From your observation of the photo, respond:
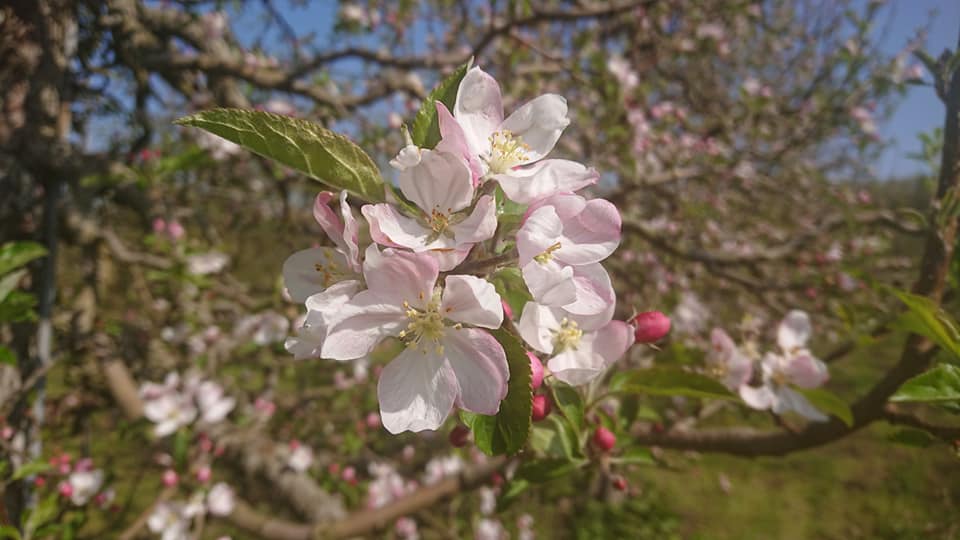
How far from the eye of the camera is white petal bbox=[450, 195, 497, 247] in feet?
1.93

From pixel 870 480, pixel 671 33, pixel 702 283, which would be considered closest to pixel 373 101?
pixel 702 283

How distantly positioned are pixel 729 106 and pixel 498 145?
5.14 meters

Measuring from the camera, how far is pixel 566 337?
851mm

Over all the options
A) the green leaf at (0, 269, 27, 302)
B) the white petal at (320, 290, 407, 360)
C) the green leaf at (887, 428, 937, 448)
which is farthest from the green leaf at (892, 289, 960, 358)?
the green leaf at (0, 269, 27, 302)

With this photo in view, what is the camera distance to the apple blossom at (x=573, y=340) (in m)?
0.73

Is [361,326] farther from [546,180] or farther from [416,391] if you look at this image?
[546,180]

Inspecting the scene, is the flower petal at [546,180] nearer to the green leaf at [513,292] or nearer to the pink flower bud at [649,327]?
the green leaf at [513,292]

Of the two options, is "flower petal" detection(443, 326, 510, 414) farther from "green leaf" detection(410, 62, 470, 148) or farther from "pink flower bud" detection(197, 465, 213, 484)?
"pink flower bud" detection(197, 465, 213, 484)

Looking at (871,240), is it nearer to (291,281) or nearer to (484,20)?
(484,20)

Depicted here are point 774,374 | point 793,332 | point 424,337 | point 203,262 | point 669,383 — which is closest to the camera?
point 424,337

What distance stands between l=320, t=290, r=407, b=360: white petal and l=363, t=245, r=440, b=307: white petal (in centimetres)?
1

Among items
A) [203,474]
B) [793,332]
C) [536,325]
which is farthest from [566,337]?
[203,474]

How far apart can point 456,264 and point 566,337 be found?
0.31 metres

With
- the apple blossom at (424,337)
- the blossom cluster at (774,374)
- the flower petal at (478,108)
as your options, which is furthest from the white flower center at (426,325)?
the blossom cluster at (774,374)
